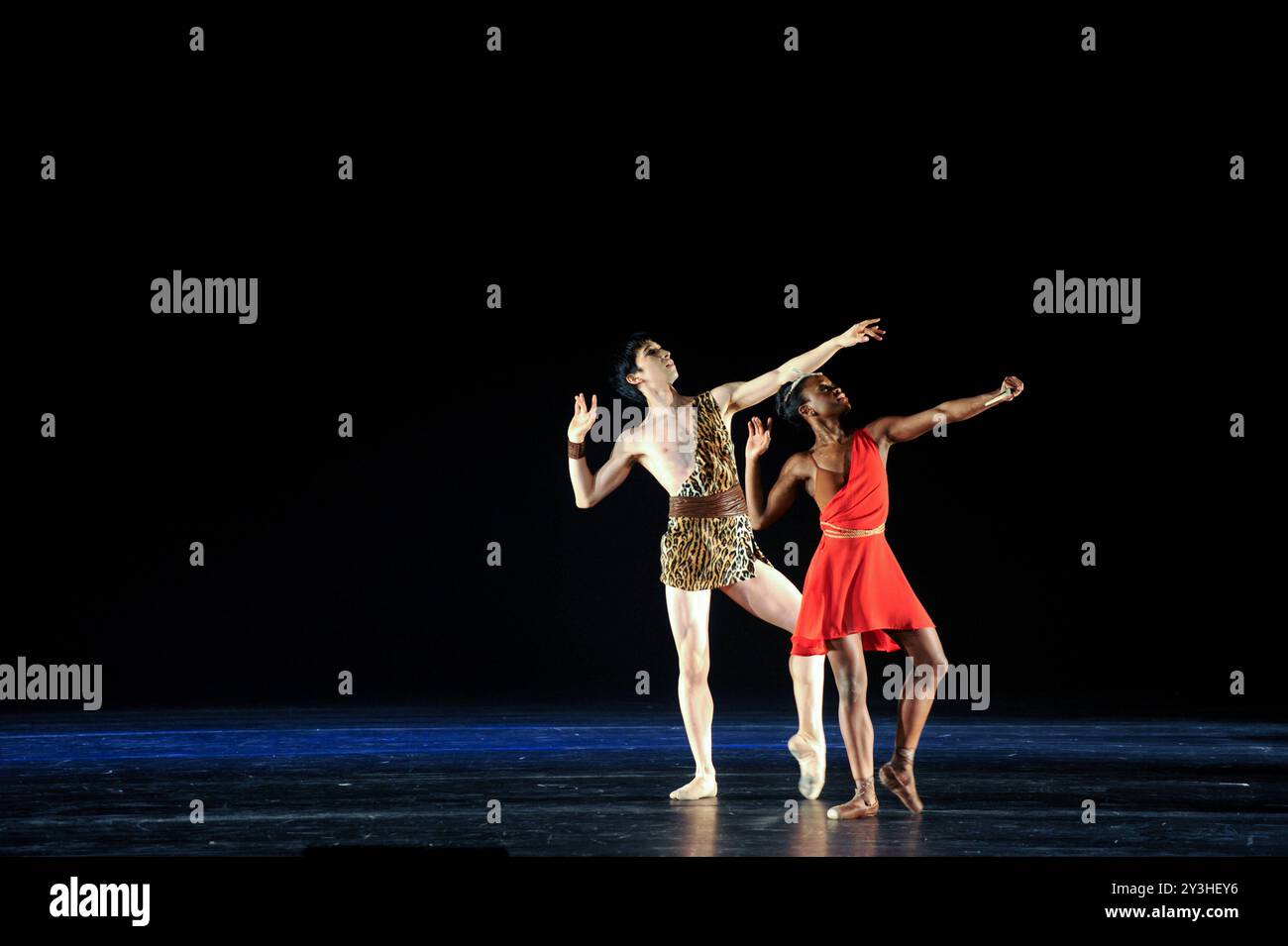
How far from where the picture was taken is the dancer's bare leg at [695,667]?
15.8 feet

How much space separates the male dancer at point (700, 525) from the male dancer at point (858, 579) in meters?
0.22

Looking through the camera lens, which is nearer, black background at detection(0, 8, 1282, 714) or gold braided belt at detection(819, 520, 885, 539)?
gold braided belt at detection(819, 520, 885, 539)

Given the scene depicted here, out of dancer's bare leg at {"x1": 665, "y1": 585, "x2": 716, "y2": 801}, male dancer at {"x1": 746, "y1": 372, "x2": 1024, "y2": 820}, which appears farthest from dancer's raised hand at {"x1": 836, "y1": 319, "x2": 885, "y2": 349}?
dancer's bare leg at {"x1": 665, "y1": 585, "x2": 716, "y2": 801}

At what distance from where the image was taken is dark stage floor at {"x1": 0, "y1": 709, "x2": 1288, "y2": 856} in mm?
3924

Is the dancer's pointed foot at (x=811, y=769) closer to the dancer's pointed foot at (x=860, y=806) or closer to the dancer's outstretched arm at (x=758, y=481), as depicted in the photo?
the dancer's pointed foot at (x=860, y=806)

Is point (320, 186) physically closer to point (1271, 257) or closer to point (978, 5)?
point (978, 5)

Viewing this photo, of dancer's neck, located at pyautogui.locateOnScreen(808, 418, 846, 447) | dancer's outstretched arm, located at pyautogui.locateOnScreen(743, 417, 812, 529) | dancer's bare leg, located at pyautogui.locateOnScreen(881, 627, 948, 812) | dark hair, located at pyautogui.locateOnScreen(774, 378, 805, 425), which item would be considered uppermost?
dark hair, located at pyautogui.locateOnScreen(774, 378, 805, 425)

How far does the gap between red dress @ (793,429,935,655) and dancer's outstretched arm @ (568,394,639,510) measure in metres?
0.79

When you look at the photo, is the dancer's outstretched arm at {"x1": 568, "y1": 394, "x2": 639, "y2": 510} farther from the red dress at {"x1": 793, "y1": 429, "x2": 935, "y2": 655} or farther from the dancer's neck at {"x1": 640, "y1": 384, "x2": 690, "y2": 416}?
the red dress at {"x1": 793, "y1": 429, "x2": 935, "y2": 655}

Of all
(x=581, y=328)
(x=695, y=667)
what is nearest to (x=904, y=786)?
(x=695, y=667)

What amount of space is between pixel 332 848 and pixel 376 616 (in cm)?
489

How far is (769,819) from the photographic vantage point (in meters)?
4.30

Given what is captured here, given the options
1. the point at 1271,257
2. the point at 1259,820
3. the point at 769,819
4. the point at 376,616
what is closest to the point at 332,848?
the point at 769,819

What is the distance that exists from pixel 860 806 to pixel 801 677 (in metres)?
0.56
